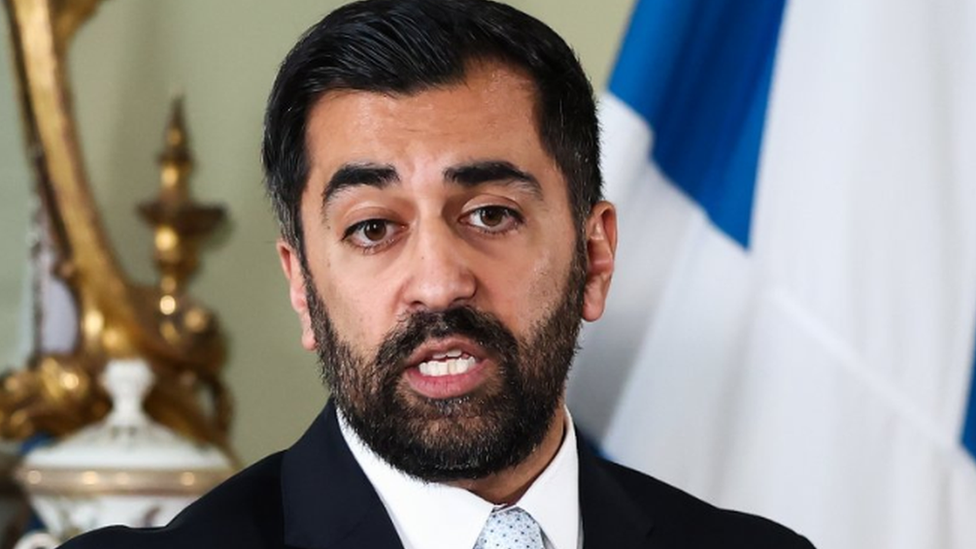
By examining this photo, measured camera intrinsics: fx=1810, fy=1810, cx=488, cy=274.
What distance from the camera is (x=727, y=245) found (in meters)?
1.82

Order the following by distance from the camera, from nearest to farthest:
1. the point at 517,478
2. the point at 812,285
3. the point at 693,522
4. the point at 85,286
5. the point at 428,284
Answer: the point at 428,284, the point at 517,478, the point at 693,522, the point at 812,285, the point at 85,286

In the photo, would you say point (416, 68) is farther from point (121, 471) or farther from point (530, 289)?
point (121, 471)

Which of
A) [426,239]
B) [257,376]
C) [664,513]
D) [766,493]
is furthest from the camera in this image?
[257,376]

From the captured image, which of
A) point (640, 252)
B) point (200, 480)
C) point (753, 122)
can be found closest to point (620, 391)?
point (640, 252)

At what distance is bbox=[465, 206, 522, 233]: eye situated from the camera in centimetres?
129

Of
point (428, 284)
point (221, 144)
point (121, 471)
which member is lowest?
point (121, 471)

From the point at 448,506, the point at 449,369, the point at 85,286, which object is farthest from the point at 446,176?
the point at 85,286

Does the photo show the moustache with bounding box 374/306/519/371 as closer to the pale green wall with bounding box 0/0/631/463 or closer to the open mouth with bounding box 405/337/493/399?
the open mouth with bounding box 405/337/493/399

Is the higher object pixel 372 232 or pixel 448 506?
pixel 372 232

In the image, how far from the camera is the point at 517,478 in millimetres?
1350

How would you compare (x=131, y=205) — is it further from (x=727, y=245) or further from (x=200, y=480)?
(x=727, y=245)

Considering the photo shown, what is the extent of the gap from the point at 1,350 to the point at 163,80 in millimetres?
361

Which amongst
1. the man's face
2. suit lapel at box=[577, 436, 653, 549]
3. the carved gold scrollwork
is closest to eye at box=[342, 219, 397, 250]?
the man's face

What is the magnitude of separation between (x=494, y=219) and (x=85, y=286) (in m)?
0.83
